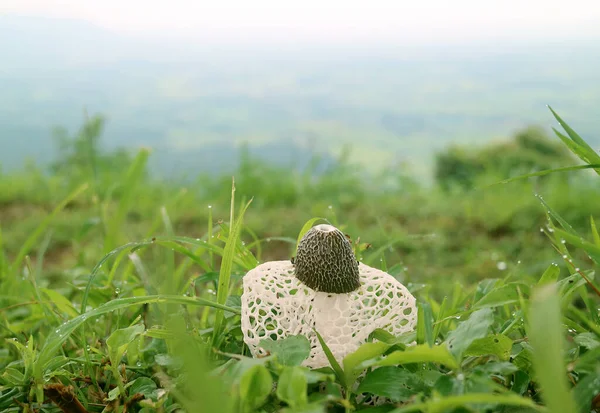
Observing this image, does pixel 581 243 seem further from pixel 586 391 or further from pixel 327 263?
pixel 327 263

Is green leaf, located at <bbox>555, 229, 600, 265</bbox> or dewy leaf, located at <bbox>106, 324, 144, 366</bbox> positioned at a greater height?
green leaf, located at <bbox>555, 229, 600, 265</bbox>

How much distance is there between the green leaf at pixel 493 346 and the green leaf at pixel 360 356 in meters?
0.16

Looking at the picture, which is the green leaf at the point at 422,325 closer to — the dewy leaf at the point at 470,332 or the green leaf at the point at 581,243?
the dewy leaf at the point at 470,332

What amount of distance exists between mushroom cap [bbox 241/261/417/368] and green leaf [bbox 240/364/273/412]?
176mm

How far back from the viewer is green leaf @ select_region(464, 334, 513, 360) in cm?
93

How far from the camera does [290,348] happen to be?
3.10 ft

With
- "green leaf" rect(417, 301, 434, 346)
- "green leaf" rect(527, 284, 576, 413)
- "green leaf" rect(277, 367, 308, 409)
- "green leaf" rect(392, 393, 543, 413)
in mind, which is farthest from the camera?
"green leaf" rect(417, 301, 434, 346)

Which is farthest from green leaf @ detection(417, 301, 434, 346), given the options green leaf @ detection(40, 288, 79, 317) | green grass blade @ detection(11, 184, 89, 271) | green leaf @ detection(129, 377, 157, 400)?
green grass blade @ detection(11, 184, 89, 271)

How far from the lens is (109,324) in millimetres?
1371

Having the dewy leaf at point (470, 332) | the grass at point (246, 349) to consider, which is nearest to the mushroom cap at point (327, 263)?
the grass at point (246, 349)

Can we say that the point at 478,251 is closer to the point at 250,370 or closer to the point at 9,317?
the point at 9,317

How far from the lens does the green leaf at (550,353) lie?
0.54 meters

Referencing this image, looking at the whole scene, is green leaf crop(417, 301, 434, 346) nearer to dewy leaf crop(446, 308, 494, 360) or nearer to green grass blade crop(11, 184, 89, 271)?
dewy leaf crop(446, 308, 494, 360)

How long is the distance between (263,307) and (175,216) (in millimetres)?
3739
